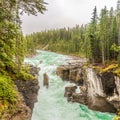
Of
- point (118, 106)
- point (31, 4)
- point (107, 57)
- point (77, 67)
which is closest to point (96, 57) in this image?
point (107, 57)

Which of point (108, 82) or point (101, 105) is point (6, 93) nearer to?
point (108, 82)

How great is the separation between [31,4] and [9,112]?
842cm

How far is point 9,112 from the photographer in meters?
12.8

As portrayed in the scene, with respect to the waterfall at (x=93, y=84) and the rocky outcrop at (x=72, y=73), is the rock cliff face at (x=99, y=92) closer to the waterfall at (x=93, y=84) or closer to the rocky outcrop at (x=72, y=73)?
the waterfall at (x=93, y=84)

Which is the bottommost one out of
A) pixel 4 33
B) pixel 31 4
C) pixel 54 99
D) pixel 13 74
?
pixel 54 99

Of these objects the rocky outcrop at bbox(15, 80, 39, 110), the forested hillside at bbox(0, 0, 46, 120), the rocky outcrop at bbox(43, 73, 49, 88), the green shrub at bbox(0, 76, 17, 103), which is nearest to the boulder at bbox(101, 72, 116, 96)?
Result: the rocky outcrop at bbox(43, 73, 49, 88)

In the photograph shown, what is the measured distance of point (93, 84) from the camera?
139 ft

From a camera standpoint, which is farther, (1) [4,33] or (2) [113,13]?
(2) [113,13]

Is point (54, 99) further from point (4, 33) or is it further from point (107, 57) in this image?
point (4, 33)

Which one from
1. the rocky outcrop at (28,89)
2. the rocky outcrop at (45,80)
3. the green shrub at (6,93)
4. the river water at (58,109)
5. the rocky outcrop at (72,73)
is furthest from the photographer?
the rocky outcrop at (72,73)

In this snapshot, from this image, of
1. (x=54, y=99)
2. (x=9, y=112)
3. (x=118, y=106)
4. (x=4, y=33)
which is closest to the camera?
(x=9, y=112)

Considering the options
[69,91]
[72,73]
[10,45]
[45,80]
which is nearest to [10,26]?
[10,45]

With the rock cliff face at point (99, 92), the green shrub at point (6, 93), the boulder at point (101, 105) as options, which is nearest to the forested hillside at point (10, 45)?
the green shrub at point (6, 93)

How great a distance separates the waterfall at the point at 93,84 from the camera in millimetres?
40406
